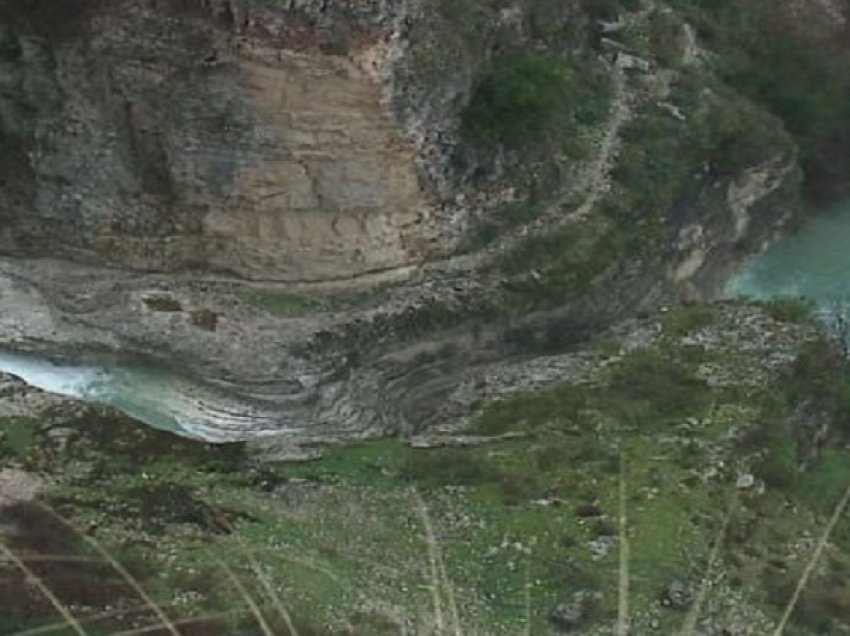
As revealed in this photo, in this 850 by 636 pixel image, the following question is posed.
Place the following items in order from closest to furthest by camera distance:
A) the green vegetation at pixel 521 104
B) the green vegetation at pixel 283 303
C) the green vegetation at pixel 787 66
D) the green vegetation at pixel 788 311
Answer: the green vegetation at pixel 283 303, the green vegetation at pixel 521 104, the green vegetation at pixel 788 311, the green vegetation at pixel 787 66

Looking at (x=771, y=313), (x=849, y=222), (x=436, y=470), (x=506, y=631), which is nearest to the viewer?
(x=506, y=631)

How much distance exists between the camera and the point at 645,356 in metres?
29.7

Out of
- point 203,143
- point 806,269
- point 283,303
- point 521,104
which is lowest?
point 283,303

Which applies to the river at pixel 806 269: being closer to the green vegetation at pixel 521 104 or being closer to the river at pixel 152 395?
the green vegetation at pixel 521 104

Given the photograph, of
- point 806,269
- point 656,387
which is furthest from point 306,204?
point 806,269

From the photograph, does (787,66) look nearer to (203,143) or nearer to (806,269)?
(806,269)

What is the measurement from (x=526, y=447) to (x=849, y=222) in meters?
14.4

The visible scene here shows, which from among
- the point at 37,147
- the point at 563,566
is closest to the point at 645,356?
the point at 563,566

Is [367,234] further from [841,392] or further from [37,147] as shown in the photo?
[841,392]

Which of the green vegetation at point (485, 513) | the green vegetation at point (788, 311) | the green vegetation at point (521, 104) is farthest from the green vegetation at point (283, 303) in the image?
the green vegetation at point (788, 311)

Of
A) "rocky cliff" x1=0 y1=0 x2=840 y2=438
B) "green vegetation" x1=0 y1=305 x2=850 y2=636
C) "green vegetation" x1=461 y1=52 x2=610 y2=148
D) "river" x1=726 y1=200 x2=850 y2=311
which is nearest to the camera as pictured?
"green vegetation" x1=0 y1=305 x2=850 y2=636

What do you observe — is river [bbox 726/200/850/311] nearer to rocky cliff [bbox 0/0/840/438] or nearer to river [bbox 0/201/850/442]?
Answer: rocky cliff [bbox 0/0/840/438]

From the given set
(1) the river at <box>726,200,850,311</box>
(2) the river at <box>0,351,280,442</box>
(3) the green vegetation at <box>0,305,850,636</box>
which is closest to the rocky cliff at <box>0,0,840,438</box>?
(2) the river at <box>0,351,280,442</box>

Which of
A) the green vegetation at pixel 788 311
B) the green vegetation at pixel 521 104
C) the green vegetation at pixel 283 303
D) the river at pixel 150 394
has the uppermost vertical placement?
the green vegetation at pixel 521 104
